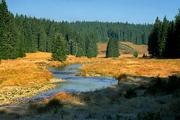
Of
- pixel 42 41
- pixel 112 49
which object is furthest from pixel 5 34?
pixel 112 49

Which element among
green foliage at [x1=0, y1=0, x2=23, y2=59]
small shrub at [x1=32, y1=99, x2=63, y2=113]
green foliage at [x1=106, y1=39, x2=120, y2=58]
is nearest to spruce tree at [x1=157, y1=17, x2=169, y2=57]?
green foliage at [x1=0, y1=0, x2=23, y2=59]

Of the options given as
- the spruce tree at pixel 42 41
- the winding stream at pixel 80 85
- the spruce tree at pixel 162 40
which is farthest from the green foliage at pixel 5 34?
the spruce tree at pixel 42 41

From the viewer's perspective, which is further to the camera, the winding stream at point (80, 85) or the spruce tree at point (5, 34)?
the spruce tree at point (5, 34)

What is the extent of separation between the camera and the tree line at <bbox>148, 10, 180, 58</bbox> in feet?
369

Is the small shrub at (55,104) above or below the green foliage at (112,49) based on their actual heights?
below

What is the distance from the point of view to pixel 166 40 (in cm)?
12081

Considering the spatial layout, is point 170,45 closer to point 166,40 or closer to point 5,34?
point 166,40

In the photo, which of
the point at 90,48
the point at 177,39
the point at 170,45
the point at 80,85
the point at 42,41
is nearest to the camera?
the point at 80,85

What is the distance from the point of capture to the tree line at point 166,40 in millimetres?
112562

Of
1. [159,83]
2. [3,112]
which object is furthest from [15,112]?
[159,83]

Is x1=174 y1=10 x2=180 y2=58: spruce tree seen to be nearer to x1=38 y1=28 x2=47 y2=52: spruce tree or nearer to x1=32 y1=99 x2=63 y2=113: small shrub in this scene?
x1=38 y1=28 x2=47 y2=52: spruce tree

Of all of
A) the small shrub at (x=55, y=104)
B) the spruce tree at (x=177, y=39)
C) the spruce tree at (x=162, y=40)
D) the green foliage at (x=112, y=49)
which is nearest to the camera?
the small shrub at (x=55, y=104)

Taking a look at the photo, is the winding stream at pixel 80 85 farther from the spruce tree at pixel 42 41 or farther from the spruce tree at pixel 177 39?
the spruce tree at pixel 42 41

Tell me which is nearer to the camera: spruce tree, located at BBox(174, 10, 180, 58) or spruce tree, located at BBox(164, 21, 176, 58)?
spruce tree, located at BBox(174, 10, 180, 58)
